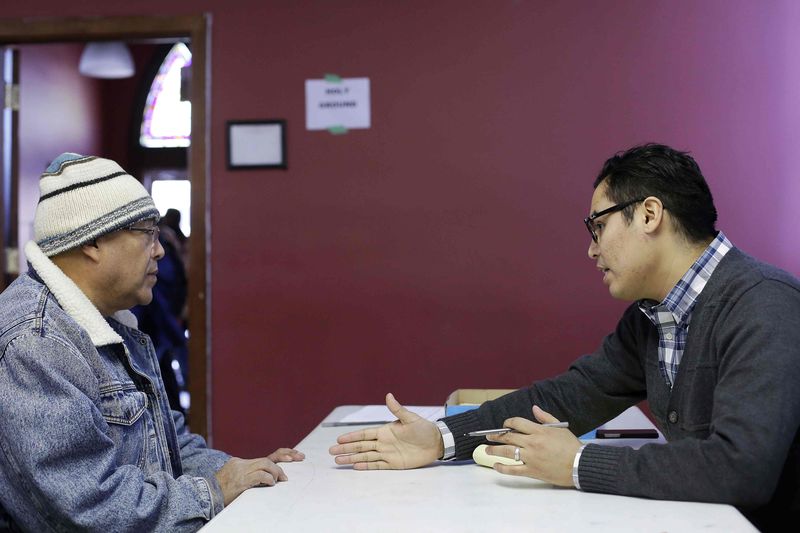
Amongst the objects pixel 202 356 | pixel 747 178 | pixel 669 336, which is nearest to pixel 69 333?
pixel 669 336

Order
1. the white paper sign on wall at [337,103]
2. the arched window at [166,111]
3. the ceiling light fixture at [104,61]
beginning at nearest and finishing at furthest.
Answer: the white paper sign on wall at [337,103], the ceiling light fixture at [104,61], the arched window at [166,111]

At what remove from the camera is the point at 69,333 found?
5.73 ft

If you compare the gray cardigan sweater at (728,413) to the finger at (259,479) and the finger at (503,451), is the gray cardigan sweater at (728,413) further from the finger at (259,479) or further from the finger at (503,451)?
the finger at (259,479)

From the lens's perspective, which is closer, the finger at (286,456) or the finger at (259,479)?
the finger at (259,479)

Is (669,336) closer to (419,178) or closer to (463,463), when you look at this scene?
(463,463)

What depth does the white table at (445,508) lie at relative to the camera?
1405mm

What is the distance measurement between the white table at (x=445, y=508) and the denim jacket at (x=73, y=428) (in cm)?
20

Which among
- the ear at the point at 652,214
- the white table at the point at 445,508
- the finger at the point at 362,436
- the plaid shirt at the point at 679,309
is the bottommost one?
the white table at the point at 445,508

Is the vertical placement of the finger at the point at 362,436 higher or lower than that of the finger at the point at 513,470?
higher

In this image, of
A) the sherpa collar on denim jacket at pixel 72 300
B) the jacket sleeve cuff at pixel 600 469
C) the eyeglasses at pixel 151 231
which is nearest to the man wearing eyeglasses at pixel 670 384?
the jacket sleeve cuff at pixel 600 469

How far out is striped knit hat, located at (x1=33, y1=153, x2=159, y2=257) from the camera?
189 centimetres

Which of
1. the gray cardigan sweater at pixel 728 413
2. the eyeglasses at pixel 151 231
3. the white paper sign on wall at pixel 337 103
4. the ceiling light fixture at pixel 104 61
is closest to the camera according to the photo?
the gray cardigan sweater at pixel 728 413

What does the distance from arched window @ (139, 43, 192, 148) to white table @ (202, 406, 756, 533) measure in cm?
662

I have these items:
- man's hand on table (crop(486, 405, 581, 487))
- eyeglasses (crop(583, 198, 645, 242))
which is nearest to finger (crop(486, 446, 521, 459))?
man's hand on table (crop(486, 405, 581, 487))
